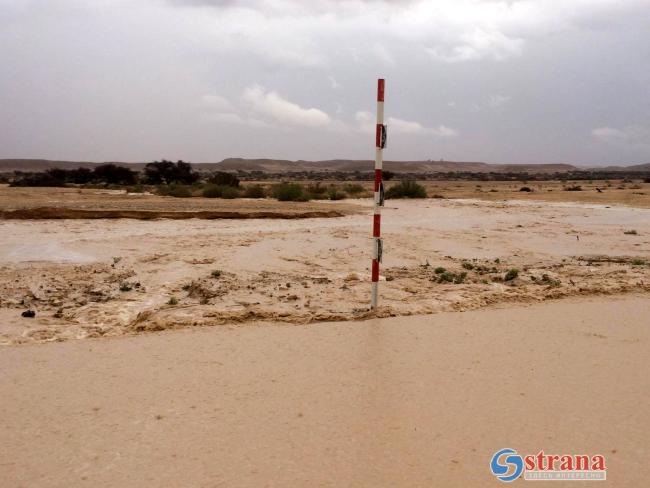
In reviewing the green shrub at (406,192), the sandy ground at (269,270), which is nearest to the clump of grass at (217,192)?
the green shrub at (406,192)

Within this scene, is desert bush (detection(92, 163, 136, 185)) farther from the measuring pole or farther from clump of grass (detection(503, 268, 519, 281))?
the measuring pole

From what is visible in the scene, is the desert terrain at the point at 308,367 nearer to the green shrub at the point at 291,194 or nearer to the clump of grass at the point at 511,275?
the clump of grass at the point at 511,275

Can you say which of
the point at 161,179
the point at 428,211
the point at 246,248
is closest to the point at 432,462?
the point at 246,248

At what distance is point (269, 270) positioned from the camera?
8.96m

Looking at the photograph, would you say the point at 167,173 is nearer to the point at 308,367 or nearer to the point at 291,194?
the point at 291,194

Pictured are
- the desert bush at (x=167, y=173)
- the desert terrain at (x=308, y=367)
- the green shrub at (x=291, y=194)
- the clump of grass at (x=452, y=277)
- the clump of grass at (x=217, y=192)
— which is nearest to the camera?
the desert terrain at (x=308, y=367)

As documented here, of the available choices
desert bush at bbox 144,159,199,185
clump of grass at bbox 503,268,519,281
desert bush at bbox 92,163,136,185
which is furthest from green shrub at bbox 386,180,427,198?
clump of grass at bbox 503,268,519,281

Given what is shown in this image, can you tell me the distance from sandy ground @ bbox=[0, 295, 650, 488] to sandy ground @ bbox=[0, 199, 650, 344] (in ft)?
2.36

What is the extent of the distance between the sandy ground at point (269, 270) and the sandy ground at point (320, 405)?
72cm

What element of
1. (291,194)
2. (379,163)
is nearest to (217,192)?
(291,194)

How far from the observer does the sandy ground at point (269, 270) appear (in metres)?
6.28

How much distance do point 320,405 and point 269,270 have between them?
16.7ft

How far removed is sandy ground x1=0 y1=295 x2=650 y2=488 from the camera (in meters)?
3.17

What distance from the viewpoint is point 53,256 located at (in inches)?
388
